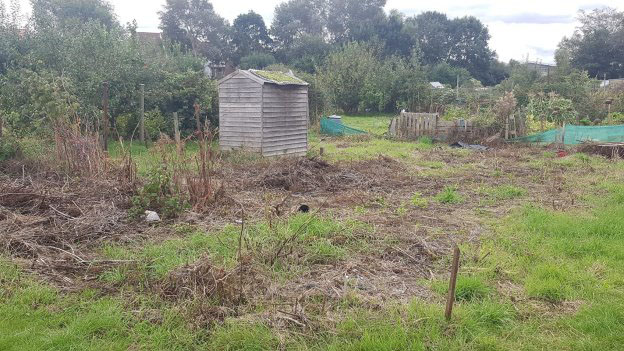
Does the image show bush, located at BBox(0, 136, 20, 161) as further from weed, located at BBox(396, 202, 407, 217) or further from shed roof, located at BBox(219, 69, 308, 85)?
weed, located at BBox(396, 202, 407, 217)

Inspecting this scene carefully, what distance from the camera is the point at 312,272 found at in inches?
182

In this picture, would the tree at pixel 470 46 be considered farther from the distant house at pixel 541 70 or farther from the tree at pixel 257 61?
the tree at pixel 257 61

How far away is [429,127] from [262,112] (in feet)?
26.3

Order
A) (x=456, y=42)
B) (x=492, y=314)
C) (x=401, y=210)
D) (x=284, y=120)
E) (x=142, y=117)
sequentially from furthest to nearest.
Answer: (x=456, y=42) → (x=142, y=117) → (x=284, y=120) → (x=401, y=210) → (x=492, y=314)

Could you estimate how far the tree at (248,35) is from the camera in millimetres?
48188

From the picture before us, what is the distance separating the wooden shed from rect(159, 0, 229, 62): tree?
120 ft

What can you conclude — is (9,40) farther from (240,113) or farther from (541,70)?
(541,70)

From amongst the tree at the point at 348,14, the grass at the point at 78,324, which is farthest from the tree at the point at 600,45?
the grass at the point at 78,324

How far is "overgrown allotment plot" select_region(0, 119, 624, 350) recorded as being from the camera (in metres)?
3.52

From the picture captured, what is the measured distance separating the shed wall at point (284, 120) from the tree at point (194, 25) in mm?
36691

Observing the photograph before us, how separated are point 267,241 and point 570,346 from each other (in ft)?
9.77

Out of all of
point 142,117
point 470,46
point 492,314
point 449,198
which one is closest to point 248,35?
point 470,46

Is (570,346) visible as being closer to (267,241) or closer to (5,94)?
(267,241)

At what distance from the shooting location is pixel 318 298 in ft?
13.3
